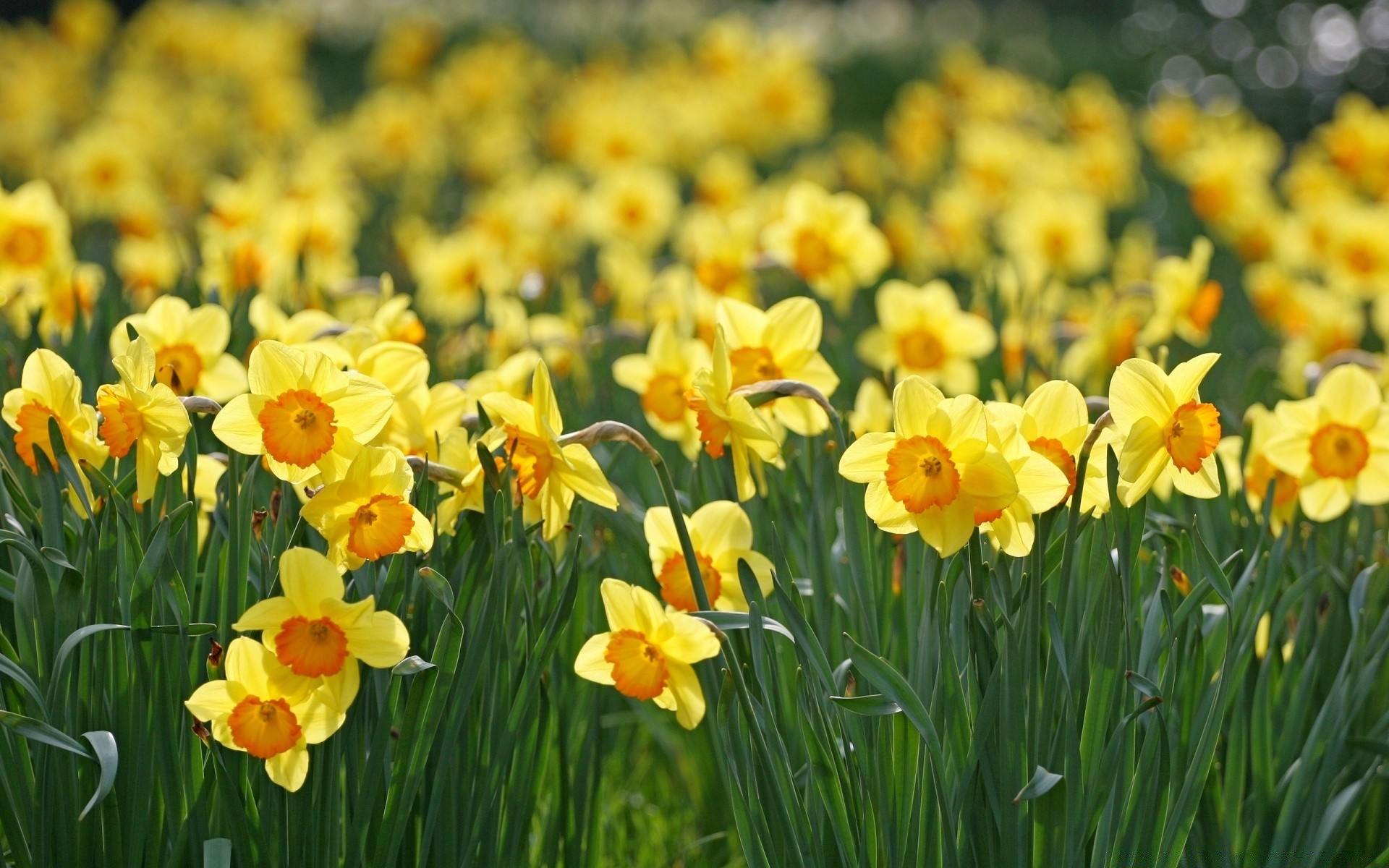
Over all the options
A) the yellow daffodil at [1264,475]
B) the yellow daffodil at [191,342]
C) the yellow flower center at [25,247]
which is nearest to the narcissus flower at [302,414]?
the yellow daffodil at [191,342]

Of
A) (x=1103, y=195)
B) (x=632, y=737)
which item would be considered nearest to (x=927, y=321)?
(x=632, y=737)

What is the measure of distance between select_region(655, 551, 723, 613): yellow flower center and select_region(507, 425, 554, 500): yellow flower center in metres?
0.19

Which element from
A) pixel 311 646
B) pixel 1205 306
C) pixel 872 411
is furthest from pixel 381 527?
pixel 1205 306

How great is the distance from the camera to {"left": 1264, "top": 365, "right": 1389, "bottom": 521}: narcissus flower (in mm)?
1900

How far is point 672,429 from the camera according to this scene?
6.91 ft

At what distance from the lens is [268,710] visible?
4.34 ft

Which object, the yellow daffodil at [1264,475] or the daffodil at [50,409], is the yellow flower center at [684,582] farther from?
the yellow daffodil at [1264,475]

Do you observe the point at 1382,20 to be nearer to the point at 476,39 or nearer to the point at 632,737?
the point at 476,39

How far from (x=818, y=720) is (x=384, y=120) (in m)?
5.47

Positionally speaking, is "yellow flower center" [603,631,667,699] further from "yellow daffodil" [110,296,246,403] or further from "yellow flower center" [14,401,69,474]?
"yellow daffodil" [110,296,246,403]

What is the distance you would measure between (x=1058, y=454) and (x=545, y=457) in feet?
1.98

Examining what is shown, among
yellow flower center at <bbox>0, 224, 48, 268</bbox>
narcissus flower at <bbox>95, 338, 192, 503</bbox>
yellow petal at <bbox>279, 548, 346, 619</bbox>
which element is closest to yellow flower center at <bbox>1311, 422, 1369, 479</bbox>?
yellow petal at <bbox>279, 548, 346, 619</bbox>

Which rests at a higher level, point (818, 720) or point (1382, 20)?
point (1382, 20)

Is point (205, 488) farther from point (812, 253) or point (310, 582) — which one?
point (812, 253)
